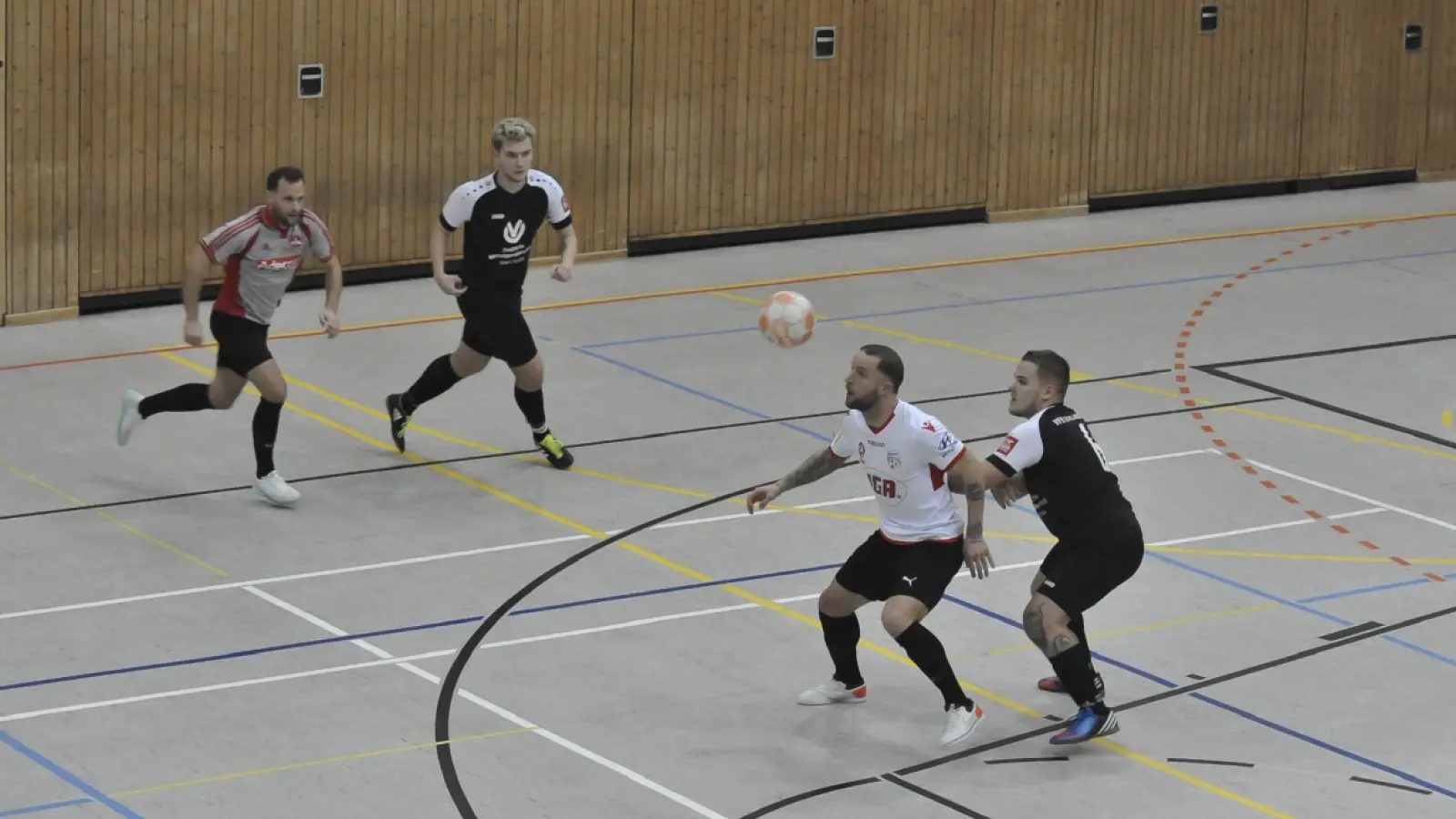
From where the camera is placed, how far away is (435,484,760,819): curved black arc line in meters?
9.16

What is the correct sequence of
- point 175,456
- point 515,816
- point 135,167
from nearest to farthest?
1. point 515,816
2. point 175,456
3. point 135,167

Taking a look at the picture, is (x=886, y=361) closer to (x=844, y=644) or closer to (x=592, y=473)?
(x=844, y=644)

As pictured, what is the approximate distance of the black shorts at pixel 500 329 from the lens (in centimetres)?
1366

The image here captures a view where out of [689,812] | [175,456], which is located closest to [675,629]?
[689,812]

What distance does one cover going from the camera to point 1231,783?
943cm

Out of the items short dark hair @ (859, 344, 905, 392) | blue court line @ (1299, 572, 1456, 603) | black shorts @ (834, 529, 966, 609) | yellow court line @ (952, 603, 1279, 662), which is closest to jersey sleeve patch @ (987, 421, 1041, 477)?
black shorts @ (834, 529, 966, 609)

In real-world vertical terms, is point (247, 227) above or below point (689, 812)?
above

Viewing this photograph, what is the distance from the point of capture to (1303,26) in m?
24.3

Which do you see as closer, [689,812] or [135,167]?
[689,812]

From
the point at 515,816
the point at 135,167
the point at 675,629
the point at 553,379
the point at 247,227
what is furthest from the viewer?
the point at 135,167

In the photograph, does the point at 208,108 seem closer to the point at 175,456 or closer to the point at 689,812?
the point at 175,456

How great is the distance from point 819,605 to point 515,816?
1.82 metres

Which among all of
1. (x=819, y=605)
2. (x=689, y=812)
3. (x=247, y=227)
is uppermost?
(x=247, y=227)

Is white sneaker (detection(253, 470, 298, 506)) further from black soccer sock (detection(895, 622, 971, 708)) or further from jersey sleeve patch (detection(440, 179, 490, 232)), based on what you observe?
black soccer sock (detection(895, 622, 971, 708))
